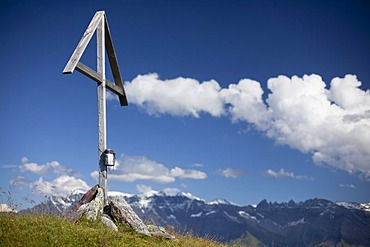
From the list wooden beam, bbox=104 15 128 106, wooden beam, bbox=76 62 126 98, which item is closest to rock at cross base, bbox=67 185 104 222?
wooden beam, bbox=76 62 126 98

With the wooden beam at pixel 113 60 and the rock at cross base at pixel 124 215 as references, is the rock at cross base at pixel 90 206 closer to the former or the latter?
the rock at cross base at pixel 124 215

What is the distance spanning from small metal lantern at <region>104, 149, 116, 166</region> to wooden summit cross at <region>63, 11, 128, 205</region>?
21 cm

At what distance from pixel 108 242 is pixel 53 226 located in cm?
181

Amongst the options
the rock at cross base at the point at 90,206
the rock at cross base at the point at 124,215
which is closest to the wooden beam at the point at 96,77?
the rock at cross base at the point at 90,206

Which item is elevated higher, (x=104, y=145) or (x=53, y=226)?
(x=104, y=145)

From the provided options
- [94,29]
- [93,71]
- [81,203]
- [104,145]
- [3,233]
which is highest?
[94,29]

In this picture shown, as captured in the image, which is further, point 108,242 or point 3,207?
point 3,207

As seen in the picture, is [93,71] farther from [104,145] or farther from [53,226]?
[53,226]

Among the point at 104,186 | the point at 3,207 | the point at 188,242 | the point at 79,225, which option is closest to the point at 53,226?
the point at 79,225

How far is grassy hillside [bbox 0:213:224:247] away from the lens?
12.3 metres

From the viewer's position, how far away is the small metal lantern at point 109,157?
56.6 ft

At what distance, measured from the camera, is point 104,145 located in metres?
17.7

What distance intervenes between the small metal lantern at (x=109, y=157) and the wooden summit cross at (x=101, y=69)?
0.21 metres

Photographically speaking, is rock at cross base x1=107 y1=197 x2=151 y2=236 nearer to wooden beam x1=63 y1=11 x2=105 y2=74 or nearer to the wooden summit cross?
the wooden summit cross
